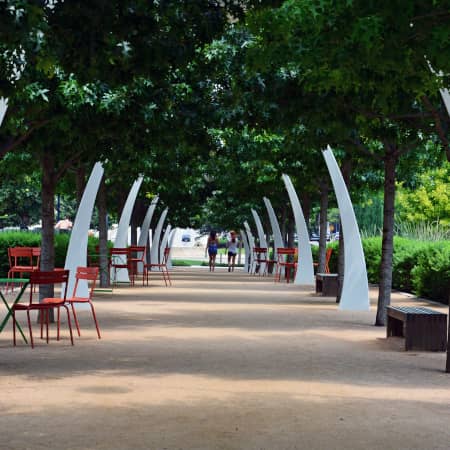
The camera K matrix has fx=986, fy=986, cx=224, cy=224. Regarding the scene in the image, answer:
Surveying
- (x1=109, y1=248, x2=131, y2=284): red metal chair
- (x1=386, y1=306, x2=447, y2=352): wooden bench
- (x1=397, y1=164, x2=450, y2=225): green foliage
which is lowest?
(x1=386, y1=306, x2=447, y2=352): wooden bench

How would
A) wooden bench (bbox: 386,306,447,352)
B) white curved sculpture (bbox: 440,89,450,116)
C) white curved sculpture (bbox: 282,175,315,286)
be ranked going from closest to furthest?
white curved sculpture (bbox: 440,89,450,116) → wooden bench (bbox: 386,306,447,352) → white curved sculpture (bbox: 282,175,315,286)

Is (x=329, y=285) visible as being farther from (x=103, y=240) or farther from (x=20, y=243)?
(x=20, y=243)

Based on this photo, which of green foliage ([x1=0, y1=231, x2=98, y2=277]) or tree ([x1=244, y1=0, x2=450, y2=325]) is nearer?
tree ([x1=244, y1=0, x2=450, y2=325])

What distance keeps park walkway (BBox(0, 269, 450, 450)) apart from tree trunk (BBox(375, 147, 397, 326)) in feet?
1.90

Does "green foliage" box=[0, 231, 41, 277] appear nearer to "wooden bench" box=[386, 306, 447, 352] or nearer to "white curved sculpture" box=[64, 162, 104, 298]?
"white curved sculpture" box=[64, 162, 104, 298]

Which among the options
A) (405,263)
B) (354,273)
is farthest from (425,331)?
(405,263)

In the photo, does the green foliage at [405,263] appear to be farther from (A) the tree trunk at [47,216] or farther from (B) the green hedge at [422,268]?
(A) the tree trunk at [47,216]

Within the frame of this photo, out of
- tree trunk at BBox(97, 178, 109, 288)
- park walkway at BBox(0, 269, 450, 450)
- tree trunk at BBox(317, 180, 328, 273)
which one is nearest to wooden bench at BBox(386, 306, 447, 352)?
park walkway at BBox(0, 269, 450, 450)

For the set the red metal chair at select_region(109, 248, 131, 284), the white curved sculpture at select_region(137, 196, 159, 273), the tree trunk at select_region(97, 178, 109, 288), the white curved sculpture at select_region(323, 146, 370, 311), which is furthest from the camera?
the white curved sculpture at select_region(137, 196, 159, 273)

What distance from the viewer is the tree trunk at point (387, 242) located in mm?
16234

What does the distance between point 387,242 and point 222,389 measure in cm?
799

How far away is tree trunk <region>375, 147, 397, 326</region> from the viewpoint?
16234 mm

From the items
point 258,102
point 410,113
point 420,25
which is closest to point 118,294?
point 258,102

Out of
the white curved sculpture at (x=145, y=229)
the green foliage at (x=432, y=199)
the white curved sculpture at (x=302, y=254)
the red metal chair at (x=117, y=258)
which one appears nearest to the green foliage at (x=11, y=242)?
the red metal chair at (x=117, y=258)
